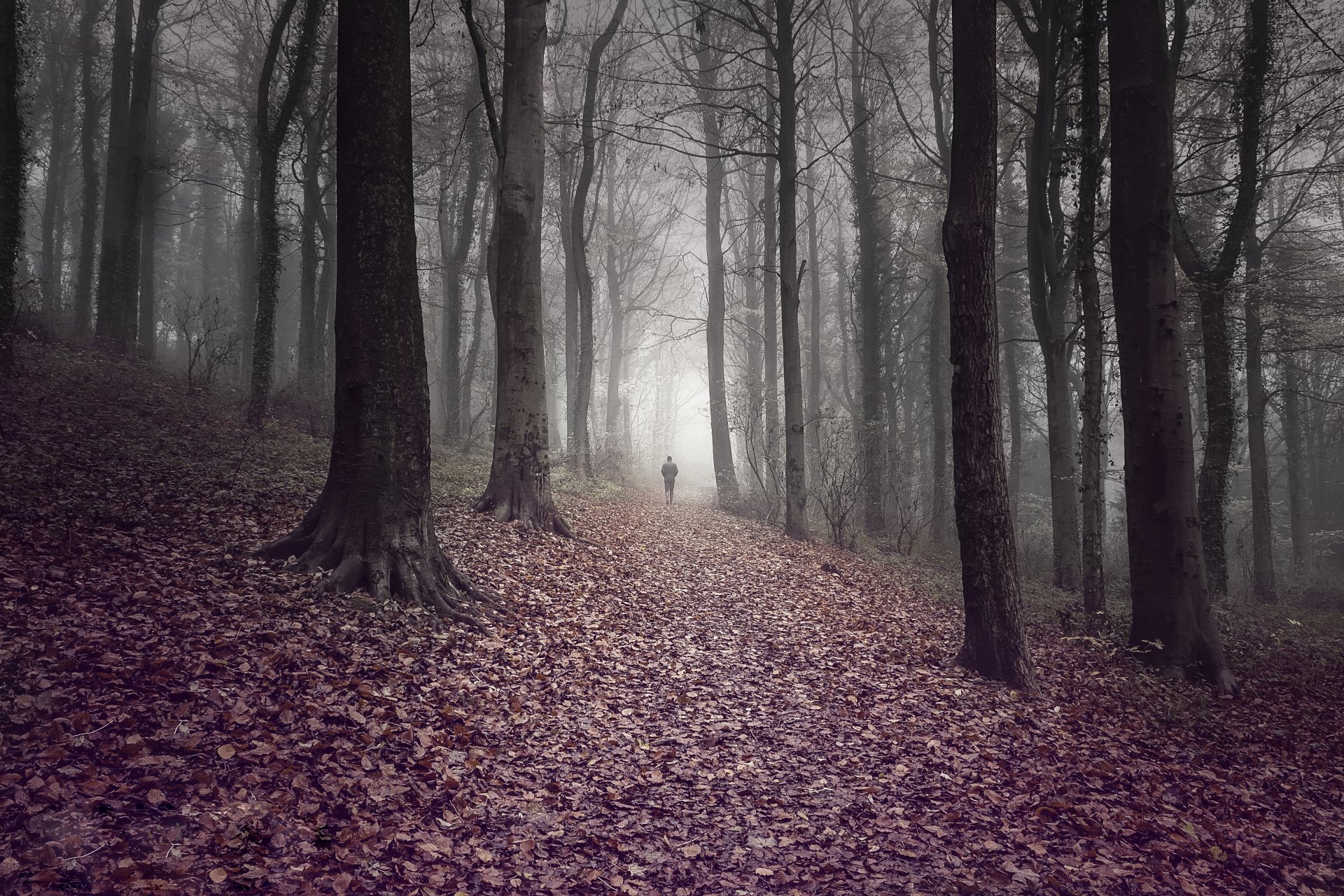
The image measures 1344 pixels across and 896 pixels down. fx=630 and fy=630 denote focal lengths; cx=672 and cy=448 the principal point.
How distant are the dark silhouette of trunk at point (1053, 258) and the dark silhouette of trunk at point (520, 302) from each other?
7275 millimetres

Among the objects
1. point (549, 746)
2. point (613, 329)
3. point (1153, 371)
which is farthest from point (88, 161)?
point (1153, 371)

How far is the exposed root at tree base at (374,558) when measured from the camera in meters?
5.58

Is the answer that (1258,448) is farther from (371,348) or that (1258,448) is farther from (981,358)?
(371,348)

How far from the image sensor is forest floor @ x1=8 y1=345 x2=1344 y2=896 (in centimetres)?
305

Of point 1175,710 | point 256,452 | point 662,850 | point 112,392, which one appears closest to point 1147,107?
point 1175,710

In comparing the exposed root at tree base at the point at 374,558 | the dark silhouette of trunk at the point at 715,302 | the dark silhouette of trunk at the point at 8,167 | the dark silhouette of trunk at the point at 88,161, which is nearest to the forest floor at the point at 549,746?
the exposed root at tree base at the point at 374,558

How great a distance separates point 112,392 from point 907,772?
13.8 m

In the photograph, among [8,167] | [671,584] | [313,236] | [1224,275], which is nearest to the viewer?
[671,584]

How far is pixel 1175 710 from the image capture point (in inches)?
221

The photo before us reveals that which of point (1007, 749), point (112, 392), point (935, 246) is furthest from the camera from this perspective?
point (935, 246)

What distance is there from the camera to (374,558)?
570 centimetres

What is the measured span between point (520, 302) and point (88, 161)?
1839 centimetres

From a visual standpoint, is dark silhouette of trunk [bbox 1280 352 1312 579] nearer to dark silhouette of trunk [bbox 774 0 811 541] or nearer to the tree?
dark silhouette of trunk [bbox 774 0 811 541]

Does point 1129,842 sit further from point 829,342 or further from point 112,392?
point 829,342
